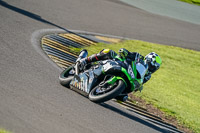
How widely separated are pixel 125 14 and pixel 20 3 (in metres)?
5.79

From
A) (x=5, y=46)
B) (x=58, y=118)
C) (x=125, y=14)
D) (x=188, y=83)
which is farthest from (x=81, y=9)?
(x=58, y=118)

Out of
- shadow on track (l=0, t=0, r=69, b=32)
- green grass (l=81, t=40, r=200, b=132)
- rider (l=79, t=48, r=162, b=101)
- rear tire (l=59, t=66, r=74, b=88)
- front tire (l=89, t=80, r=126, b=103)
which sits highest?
rider (l=79, t=48, r=162, b=101)

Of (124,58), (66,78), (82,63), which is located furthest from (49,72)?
(124,58)

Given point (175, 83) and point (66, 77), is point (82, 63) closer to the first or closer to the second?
point (66, 77)

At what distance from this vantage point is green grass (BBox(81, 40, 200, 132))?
9641mm

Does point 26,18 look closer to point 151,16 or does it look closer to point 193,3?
point 151,16

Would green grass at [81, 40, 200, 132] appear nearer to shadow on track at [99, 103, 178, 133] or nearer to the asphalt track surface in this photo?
the asphalt track surface

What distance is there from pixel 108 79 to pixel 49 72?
1.72 m

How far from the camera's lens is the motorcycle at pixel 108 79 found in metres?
7.10

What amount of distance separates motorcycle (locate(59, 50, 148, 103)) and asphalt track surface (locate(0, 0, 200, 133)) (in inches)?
8.2

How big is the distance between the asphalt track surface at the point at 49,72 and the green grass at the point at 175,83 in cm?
103

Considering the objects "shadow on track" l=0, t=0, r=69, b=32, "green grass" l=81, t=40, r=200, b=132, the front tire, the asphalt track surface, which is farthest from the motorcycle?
"shadow on track" l=0, t=0, r=69, b=32

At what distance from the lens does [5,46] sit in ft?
30.3

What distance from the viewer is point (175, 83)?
12.4m
